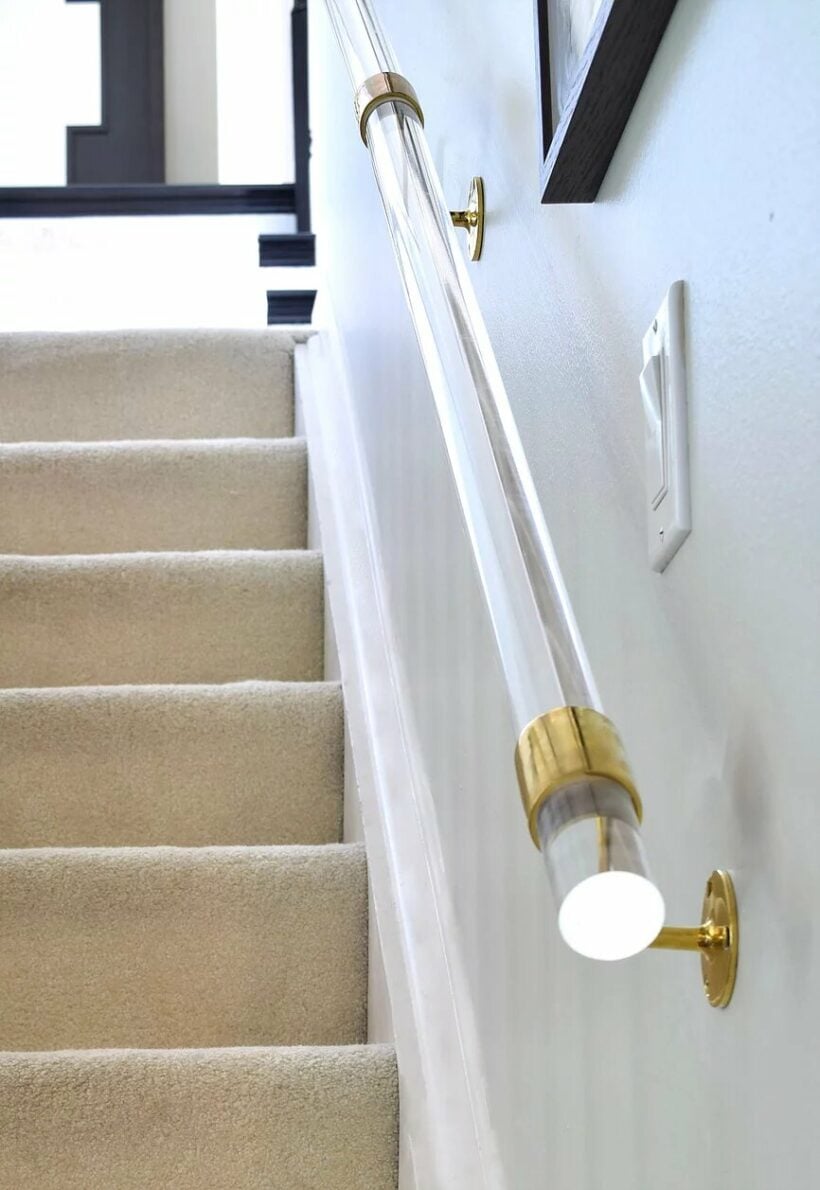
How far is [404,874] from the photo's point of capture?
140 centimetres

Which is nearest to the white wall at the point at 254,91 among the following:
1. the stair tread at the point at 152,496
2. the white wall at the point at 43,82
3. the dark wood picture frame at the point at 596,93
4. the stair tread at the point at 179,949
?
the white wall at the point at 43,82

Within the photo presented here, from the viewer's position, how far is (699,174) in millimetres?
530

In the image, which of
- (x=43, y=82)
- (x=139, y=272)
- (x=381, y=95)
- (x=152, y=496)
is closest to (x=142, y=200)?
(x=139, y=272)

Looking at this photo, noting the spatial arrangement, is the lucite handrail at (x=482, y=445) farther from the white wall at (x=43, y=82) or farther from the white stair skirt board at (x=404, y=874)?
the white wall at (x=43, y=82)

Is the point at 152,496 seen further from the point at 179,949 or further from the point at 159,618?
the point at 179,949

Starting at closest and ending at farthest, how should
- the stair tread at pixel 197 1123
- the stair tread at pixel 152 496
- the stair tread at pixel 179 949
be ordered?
the stair tread at pixel 197 1123 < the stair tread at pixel 179 949 < the stair tread at pixel 152 496

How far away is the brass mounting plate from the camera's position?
49cm

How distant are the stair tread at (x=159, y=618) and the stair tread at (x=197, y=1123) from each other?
77 centimetres

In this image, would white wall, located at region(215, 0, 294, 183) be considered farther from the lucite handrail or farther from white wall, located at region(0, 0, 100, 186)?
the lucite handrail

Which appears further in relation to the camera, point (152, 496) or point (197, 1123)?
point (152, 496)

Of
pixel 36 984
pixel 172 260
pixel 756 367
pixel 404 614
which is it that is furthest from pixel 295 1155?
pixel 172 260

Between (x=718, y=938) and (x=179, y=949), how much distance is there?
1.12m

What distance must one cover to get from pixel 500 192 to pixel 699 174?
0.48 meters

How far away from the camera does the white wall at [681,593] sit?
434 mm
